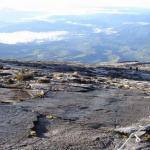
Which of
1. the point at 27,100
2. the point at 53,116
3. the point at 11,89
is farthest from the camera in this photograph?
the point at 11,89

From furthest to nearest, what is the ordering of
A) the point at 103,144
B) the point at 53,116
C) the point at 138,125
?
the point at 53,116 → the point at 138,125 → the point at 103,144

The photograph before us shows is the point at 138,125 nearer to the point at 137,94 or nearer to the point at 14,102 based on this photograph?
the point at 14,102

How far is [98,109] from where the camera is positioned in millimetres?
23844

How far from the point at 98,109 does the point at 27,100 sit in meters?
4.08

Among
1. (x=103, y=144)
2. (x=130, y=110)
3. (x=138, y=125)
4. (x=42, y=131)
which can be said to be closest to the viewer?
(x=103, y=144)

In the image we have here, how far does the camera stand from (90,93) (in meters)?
29.8

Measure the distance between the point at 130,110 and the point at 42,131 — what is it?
6457 millimetres

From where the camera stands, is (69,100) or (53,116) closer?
(53,116)

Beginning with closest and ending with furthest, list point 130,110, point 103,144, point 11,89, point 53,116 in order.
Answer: point 103,144 < point 53,116 < point 130,110 < point 11,89

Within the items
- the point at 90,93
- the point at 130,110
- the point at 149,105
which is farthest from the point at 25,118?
the point at 90,93

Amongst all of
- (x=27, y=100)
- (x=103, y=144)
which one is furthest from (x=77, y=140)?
(x=27, y=100)

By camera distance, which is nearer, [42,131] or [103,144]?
[103,144]

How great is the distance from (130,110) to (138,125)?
3768 millimetres

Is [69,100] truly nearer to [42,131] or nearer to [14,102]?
[14,102]
